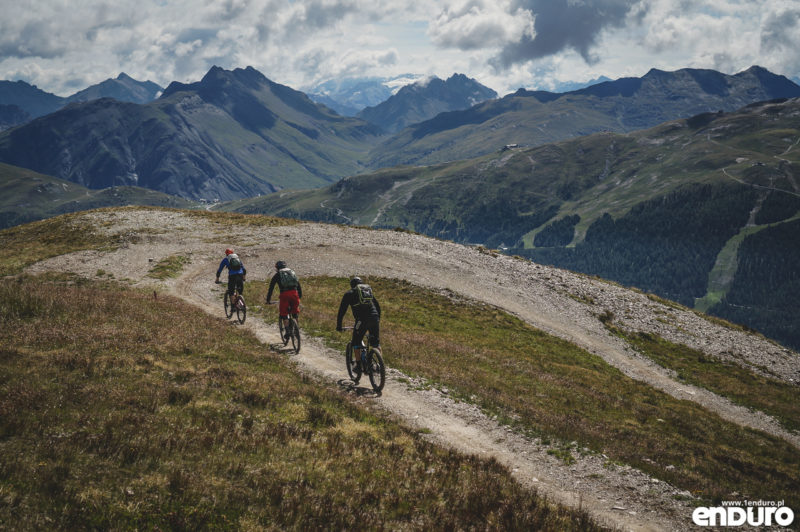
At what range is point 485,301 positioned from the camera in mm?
39156

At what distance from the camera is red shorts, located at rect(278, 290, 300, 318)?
20923 mm

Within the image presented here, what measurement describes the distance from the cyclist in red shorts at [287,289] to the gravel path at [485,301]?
86.1 inches

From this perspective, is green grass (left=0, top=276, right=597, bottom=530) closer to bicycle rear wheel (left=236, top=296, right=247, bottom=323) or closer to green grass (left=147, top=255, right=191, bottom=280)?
bicycle rear wheel (left=236, top=296, right=247, bottom=323)

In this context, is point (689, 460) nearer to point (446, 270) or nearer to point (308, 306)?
point (308, 306)

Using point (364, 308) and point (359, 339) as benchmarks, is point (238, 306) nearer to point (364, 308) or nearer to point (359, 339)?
point (359, 339)

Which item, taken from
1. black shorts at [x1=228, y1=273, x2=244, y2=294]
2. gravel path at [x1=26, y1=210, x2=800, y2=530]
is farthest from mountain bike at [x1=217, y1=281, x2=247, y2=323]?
gravel path at [x1=26, y1=210, x2=800, y2=530]

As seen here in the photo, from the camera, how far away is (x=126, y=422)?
361 inches

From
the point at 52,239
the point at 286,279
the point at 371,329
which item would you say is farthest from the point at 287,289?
the point at 52,239

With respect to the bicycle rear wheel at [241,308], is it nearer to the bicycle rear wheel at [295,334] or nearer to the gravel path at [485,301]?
the gravel path at [485,301]

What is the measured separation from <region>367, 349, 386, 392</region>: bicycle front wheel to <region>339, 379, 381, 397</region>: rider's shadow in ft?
0.71

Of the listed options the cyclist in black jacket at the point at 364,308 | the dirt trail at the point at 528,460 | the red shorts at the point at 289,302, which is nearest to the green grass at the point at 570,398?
the dirt trail at the point at 528,460

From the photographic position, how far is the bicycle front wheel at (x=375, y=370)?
16.8 meters

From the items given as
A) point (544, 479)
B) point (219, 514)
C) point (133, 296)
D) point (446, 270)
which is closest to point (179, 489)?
point (219, 514)

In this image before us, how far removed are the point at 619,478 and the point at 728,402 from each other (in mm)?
21425
